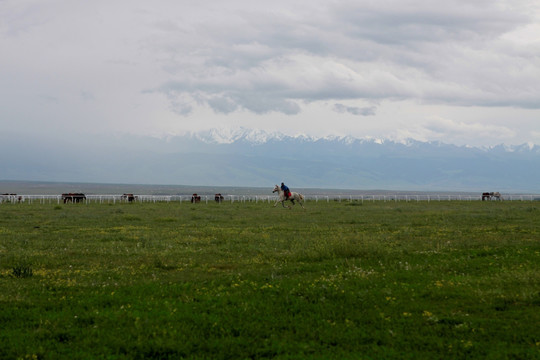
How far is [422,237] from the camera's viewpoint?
24484 mm

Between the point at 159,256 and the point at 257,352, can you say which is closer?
the point at 257,352

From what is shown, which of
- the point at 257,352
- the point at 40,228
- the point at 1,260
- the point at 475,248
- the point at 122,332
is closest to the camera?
the point at 257,352

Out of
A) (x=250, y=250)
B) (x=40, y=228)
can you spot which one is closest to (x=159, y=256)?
(x=250, y=250)

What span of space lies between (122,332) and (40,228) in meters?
22.3

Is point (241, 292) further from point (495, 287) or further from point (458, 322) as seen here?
point (495, 287)

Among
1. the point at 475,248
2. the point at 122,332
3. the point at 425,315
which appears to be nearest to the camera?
the point at 122,332

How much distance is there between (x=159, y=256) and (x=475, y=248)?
1120 cm

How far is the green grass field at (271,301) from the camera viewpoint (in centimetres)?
907

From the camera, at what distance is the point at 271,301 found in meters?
11.7

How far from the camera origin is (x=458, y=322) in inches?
404

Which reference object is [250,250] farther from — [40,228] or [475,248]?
[40,228]

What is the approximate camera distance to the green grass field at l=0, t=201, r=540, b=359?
29.8 feet

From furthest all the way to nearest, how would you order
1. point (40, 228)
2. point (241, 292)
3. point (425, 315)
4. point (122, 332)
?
1. point (40, 228)
2. point (241, 292)
3. point (425, 315)
4. point (122, 332)

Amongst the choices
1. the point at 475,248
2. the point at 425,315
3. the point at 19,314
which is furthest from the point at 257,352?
Answer: the point at 475,248
